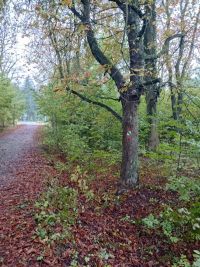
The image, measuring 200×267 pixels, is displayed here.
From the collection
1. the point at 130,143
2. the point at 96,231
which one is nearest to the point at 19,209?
the point at 96,231

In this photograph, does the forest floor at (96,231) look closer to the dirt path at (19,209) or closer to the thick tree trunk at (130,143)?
the dirt path at (19,209)

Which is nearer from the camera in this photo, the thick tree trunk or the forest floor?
the forest floor

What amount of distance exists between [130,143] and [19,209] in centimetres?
288

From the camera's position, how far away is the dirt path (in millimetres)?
4039

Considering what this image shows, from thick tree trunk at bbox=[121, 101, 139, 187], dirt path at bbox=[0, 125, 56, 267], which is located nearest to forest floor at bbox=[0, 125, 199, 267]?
dirt path at bbox=[0, 125, 56, 267]

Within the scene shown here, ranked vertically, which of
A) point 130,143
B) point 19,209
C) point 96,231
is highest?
point 130,143

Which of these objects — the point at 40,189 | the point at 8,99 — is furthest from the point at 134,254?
the point at 8,99

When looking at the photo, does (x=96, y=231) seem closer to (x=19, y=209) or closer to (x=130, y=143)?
(x=19, y=209)

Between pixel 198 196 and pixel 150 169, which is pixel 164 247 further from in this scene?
pixel 150 169

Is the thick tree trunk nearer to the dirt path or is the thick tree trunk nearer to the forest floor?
the forest floor

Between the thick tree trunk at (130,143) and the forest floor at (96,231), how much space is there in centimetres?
35

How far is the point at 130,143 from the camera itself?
662 centimetres

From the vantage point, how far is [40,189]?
6.87 metres

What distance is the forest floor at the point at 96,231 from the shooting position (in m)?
4.14
